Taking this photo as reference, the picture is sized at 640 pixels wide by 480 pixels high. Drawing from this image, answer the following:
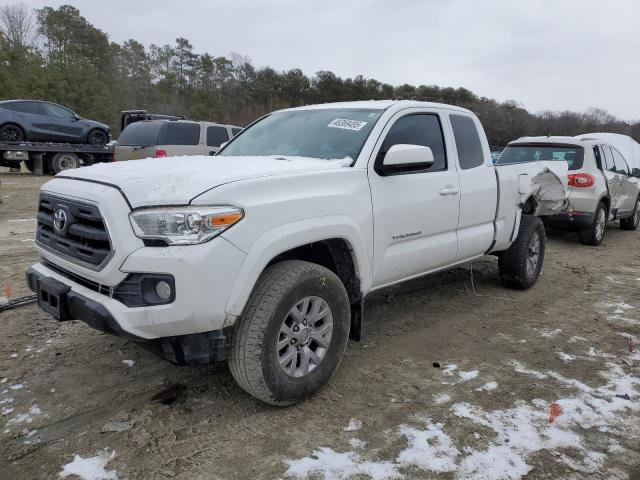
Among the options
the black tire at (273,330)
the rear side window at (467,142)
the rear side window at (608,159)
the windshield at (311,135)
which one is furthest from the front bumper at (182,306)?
the rear side window at (608,159)

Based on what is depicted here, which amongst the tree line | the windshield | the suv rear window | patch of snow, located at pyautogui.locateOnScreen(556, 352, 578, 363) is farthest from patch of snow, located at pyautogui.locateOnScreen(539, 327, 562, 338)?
the tree line

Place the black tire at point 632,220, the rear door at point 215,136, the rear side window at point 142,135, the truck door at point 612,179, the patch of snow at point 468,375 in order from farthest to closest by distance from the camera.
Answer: the rear door at point 215,136 → the rear side window at point 142,135 → the black tire at point 632,220 → the truck door at point 612,179 → the patch of snow at point 468,375

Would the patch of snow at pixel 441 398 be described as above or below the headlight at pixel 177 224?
below

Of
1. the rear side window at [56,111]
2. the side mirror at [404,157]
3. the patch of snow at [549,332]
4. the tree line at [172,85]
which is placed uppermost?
the tree line at [172,85]

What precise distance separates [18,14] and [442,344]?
6700 centimetres

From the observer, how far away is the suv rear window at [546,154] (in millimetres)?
8422

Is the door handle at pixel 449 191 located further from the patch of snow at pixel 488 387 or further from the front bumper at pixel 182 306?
the front bumper at pixel 182 306

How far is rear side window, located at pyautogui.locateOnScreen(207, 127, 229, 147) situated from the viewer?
1300 centimetres

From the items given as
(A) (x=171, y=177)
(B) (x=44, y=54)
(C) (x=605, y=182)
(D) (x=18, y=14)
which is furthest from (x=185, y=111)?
(A) (x=171, y=177)

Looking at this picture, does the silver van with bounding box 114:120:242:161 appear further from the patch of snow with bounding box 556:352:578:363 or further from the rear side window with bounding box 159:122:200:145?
the patch of snow with bounding box 556:352:578:363

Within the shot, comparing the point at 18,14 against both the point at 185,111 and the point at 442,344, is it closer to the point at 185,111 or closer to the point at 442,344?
the point at 185,111

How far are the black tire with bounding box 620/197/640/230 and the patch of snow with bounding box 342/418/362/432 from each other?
10037 millimetres

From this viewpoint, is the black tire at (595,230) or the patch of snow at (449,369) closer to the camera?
the patch of snow at (449,369)

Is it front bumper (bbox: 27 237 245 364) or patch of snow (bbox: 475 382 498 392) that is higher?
front bumper (bbox: 27 237 245 364)
